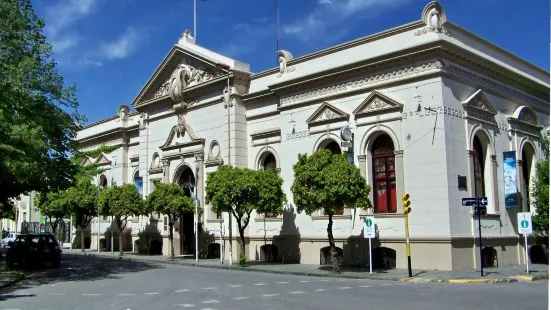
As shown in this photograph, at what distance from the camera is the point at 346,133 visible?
81.6 feet

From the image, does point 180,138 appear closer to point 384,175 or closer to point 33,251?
point 33,251

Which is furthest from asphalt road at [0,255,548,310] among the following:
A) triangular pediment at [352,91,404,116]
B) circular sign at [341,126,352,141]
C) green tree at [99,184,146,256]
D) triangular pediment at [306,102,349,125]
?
green tree at [99,184,146,256]

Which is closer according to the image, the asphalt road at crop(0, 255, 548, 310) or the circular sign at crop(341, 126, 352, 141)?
the asphalt road at crop(0, 255, 548, 310)

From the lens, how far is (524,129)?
2727 centimetres

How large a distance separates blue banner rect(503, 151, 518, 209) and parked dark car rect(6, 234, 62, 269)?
67.5 feet

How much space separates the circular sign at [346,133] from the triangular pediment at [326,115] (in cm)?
74

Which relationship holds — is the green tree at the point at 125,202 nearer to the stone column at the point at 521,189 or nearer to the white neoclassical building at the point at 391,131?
the white neoclassical building at the point at 391,131

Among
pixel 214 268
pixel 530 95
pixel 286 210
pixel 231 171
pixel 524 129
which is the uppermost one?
pixel 530 95

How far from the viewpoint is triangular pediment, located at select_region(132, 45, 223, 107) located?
32.3 m

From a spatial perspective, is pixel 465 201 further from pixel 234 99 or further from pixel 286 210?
pixel 234 99

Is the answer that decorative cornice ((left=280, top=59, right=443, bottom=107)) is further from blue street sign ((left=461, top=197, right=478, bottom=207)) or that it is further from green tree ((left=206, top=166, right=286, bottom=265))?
blue street sign ((left=461, top=197, right=478, bottom=207))

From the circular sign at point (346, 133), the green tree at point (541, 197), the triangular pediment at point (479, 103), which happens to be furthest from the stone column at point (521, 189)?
the circular sign at point (346, 133)

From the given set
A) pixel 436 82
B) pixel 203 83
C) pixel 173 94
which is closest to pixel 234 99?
pixel 203 83

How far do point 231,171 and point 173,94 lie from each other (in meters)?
10.4
